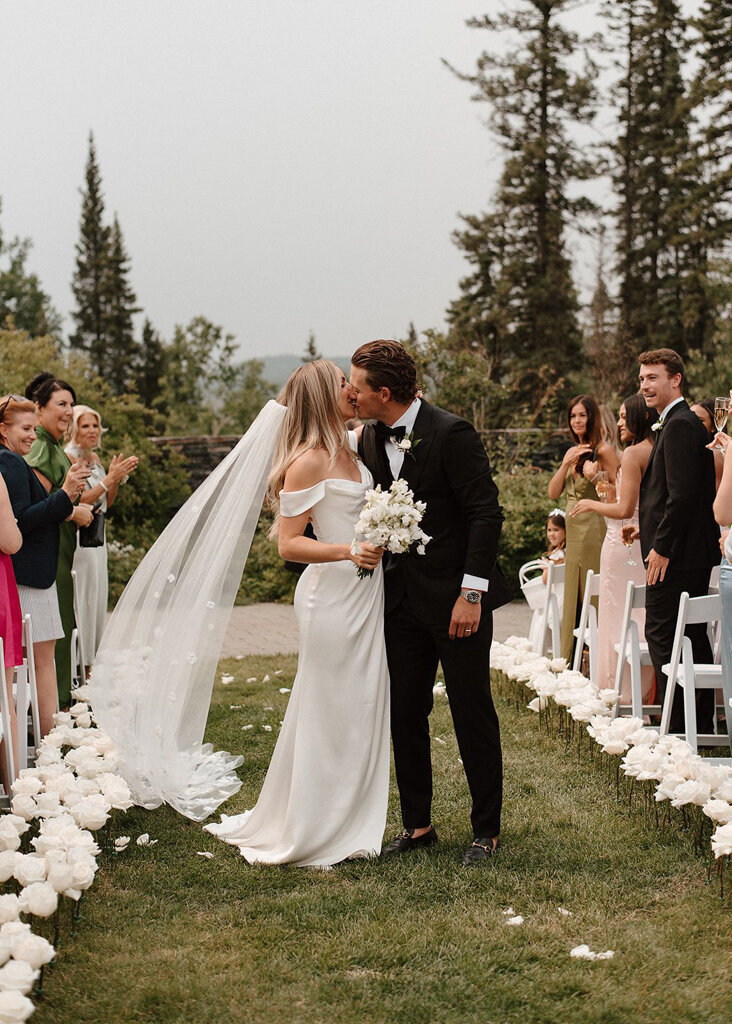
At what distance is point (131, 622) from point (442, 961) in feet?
8.41

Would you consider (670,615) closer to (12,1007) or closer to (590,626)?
(590,626)

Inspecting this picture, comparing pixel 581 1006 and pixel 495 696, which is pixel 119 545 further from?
pixel 581 1006

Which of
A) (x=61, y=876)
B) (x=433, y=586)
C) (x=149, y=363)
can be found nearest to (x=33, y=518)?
(x=433, y=586)

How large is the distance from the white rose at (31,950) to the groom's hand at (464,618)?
2.05 meters

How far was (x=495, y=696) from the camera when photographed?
7805 mm

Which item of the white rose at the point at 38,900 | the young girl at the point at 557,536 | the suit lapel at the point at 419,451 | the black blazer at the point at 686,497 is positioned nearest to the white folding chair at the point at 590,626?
the black blazer at the point at 686,497

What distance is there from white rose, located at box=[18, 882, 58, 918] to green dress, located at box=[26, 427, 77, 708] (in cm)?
371

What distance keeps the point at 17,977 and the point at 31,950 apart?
0.13m

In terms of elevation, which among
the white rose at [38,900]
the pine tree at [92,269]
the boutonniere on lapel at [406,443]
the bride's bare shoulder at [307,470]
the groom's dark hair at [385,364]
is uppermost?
the pine tree at [92,269]

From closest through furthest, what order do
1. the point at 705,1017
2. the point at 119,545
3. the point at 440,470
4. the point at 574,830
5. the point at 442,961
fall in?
1. the point at 705,1017
2. the point at 442,961
3. the point at 440,470
4. the point at 574,830
5. the point at 119,545

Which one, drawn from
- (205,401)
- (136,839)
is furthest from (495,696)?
(205,401)

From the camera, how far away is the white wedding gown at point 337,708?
4.58m

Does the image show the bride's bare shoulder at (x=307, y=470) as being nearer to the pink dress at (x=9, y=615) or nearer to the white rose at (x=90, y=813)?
the pink dress at (x=9, y=615)

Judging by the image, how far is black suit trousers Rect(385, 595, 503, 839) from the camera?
454cm
